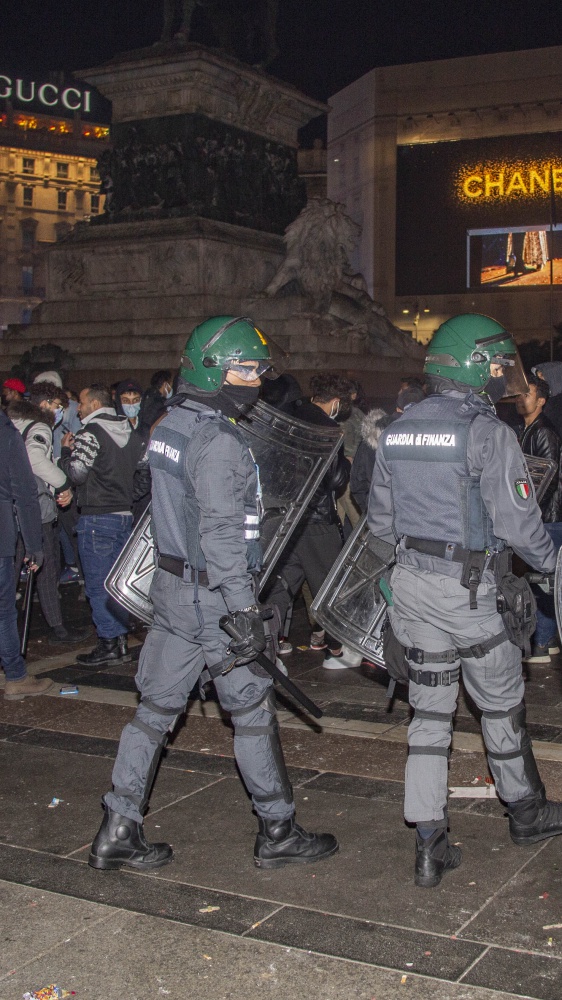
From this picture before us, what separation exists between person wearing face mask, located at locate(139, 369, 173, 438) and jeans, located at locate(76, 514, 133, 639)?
93 centimetres

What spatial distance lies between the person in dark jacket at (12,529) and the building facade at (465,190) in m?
50.8

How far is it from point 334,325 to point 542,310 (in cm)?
4118

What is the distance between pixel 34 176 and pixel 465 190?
5303 centimetres

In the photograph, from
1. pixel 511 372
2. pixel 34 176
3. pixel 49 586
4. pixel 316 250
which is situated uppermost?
pixel 34 176

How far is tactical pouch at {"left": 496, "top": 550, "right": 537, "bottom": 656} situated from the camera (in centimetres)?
444

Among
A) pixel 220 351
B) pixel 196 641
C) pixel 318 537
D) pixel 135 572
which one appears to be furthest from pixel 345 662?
pixel 220 351

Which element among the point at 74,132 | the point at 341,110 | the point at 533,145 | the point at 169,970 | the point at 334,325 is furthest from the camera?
the point at 74,132

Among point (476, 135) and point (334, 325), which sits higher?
point (476, 135)

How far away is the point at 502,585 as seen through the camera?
4.46 m

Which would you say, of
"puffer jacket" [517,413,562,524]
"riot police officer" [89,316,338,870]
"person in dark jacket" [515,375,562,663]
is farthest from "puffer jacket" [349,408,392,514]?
"riot police officer" [89,316,338,870]

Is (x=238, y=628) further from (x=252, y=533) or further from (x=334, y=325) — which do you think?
(x=334, y=325)

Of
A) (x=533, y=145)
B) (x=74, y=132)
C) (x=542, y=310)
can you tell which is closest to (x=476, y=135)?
(x=533, y=145)

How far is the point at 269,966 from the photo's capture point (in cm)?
381

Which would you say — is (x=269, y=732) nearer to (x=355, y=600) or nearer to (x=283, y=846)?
(x=283, y=846)
